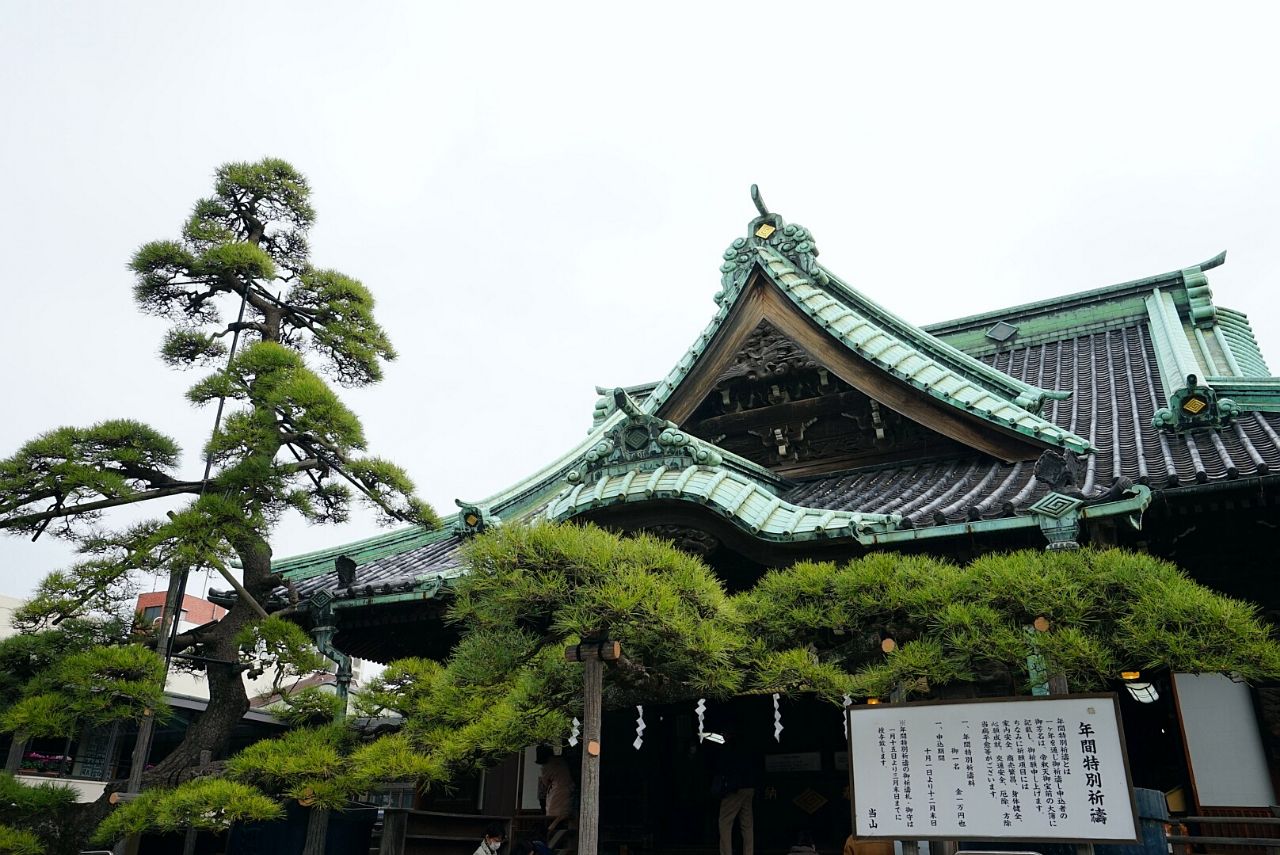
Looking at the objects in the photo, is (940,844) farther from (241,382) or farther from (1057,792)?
(241,382)

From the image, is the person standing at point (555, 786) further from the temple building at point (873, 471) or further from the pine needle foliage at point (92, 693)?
the pine needle foliage at point (92, 693)

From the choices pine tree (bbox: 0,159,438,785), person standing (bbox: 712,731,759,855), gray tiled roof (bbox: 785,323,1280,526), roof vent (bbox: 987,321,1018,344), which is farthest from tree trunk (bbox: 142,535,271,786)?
roof vent (bbox: 987,321,1018,344)

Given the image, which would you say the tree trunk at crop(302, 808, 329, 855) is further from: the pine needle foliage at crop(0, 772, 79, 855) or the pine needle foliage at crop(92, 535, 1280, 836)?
the pine needle foliage at crop(0, 772, 79, 855)

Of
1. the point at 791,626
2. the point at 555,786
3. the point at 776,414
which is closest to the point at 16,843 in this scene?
the point at 555,786

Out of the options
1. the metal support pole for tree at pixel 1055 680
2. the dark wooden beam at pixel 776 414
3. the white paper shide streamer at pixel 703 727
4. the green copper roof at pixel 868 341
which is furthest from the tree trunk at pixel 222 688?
the metal support pole for tree at pixel 1055 680

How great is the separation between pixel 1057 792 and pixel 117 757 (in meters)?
27.4

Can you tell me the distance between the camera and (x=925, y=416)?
37.9 ft

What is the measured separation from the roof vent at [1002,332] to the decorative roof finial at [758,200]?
19.4ft

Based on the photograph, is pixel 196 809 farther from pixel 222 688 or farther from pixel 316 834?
pixel 222 688

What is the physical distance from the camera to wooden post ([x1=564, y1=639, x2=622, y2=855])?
638 cm

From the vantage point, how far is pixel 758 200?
14.0 meters

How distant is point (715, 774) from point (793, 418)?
493 cm

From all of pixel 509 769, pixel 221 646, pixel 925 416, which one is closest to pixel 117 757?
pixel 509 769

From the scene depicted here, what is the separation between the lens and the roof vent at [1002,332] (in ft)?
56.3
